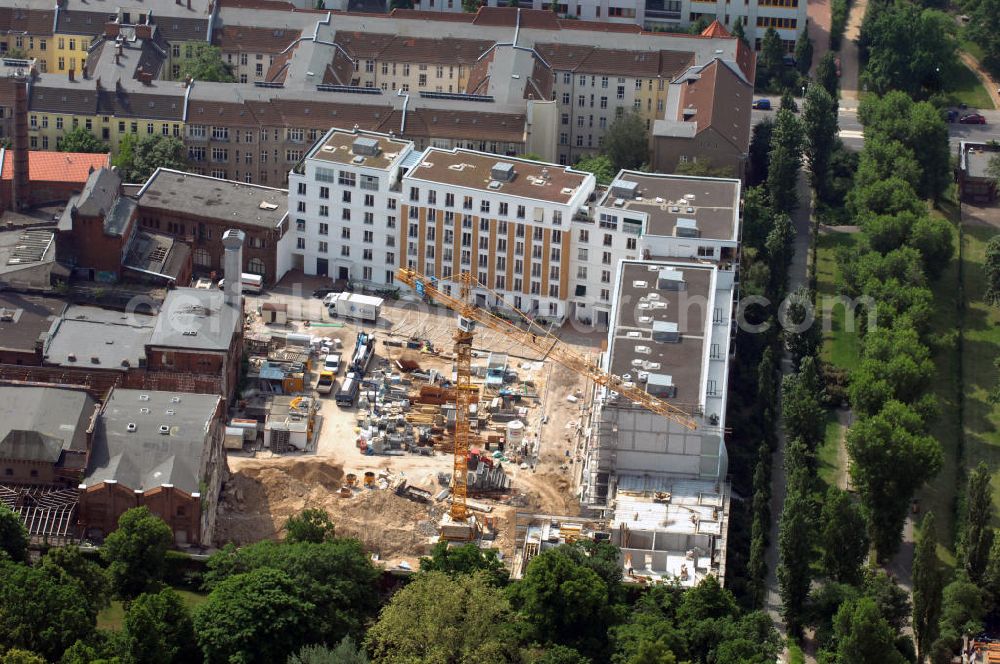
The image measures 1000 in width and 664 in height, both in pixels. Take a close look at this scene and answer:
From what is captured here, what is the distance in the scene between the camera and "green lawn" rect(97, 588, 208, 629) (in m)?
171

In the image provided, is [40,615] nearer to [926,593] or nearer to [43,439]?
[43,439]

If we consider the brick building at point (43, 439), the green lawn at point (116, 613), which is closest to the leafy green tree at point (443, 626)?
the green lawn at point (116, 613)

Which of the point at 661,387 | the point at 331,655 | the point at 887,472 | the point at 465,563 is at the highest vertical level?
the point at 661,387

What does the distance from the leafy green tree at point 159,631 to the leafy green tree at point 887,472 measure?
57636 mm

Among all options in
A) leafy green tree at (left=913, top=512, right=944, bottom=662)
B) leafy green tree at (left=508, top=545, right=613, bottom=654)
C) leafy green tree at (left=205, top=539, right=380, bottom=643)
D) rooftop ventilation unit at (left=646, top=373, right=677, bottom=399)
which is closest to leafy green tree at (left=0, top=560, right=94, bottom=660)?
leafy green tree at (left=205, top=539, right=380, bottom=643)

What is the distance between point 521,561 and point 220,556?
962 inches

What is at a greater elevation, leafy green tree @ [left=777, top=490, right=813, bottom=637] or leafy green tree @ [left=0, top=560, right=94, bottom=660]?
leafy green tree @ [left=777, top=490, right=813, bottom=637]

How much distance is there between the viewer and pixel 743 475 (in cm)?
19762

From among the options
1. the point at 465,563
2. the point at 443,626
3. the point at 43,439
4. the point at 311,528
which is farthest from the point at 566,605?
the point at 43,439

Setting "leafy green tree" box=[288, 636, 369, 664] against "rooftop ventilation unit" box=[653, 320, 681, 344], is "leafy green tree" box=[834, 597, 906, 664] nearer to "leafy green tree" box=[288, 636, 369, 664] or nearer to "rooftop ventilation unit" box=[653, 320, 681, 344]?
"leafy green tree" box=[288, 636, 369, 664]

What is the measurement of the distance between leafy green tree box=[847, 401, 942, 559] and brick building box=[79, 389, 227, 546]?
176 ft

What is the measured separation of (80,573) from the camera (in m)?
169

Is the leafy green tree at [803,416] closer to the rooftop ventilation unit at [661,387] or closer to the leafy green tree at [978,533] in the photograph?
the rooftop ventilation unit at [661,387]

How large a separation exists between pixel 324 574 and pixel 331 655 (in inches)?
463
